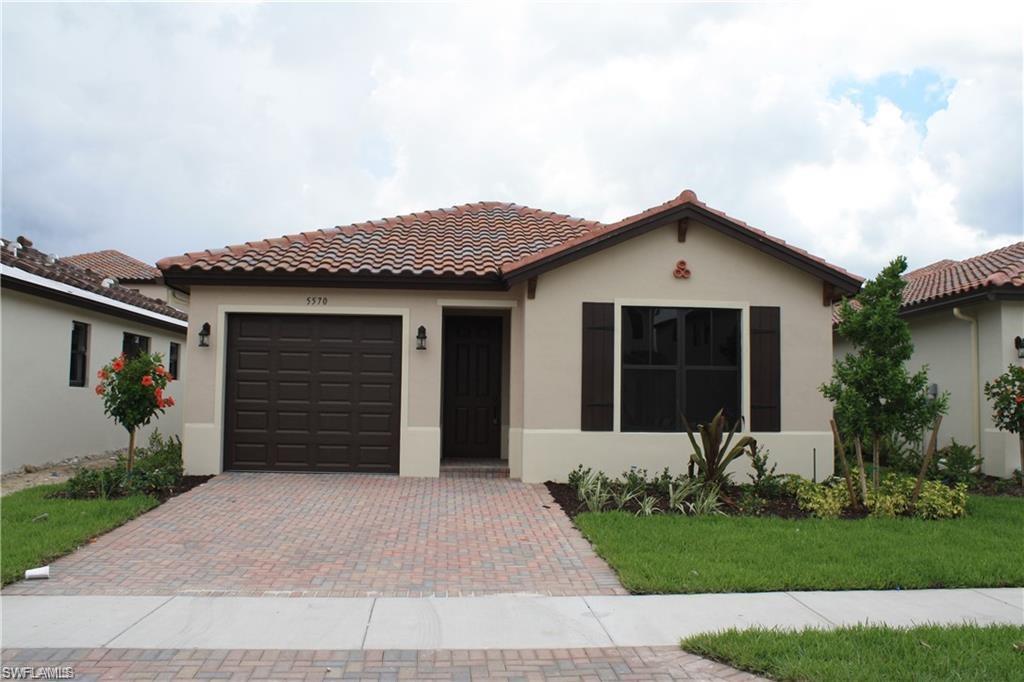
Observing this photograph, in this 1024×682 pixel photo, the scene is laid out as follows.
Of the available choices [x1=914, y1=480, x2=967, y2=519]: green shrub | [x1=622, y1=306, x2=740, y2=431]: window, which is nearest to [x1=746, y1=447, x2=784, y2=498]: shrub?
[x1=622, y1=306, x2=740, y2=431]: window

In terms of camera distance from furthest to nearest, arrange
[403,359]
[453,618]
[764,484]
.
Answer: [403,359] < [764,484] < [453,618]

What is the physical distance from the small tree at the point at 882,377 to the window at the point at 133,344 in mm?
14181

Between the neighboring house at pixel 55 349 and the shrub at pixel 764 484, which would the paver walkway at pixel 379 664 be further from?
the neighboring house at pixel 55 349

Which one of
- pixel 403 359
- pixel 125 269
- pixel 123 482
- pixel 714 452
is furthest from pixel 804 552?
pixel 125 269

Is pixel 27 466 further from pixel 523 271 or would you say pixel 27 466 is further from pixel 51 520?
pixel 523 271

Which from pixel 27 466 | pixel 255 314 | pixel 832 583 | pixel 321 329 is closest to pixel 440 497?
pixel 321 329

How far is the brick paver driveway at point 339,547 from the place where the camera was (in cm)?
624

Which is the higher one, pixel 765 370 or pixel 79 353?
pixel 79 353

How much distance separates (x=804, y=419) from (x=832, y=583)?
585 cm

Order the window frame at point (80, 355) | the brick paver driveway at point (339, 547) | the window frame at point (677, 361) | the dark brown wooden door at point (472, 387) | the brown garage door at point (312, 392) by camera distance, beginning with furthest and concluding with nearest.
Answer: the window frame at point (80, 355), the dark brown wooden door at point (472, 387), the brown garage door at point (312, 392), the window frame at point (677, 361), the brick paver driveway at point (339, 547)

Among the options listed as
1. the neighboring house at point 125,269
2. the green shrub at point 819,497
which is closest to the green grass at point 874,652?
the green shrub at point 819,497

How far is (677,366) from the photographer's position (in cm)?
1159

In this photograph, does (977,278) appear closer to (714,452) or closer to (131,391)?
(714,452)

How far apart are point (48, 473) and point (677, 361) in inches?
429
